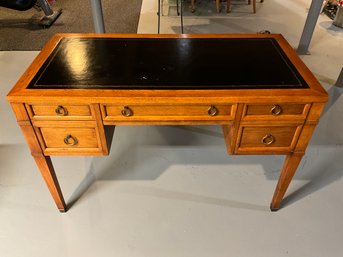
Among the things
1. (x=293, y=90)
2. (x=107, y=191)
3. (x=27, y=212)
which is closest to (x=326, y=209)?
(x=293, y=90)

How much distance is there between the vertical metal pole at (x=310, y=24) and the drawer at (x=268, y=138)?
2118 millimetres

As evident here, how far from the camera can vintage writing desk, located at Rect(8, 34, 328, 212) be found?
1.05 meters

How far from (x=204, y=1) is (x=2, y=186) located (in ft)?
Answer: 13.5

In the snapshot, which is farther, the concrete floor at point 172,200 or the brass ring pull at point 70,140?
the concrete floor at point 172,200

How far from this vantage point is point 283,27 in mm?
3574

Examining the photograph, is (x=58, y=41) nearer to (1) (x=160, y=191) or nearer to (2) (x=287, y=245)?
(1) (x=160, y=191)

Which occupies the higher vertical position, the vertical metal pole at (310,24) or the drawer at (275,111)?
the drawer at (275,111)

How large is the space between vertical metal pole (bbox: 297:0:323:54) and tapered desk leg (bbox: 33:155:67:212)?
9.00ft

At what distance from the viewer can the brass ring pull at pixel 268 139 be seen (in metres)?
1.18

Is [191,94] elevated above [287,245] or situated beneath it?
elevated above

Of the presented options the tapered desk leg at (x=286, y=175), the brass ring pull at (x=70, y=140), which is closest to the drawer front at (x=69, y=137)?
the brass ring pull at (x=70, y=140)

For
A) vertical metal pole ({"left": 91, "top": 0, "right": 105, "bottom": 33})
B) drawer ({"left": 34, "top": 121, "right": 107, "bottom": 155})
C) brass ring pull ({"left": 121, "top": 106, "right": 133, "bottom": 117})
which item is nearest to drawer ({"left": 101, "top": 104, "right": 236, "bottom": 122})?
brass ring pull ({"left": 121, "top": 106, "right": 133, "bottom": 117})

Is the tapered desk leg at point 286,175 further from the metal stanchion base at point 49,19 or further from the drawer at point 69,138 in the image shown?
the metal stanchion base at point 49,19

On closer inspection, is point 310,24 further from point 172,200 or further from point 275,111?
point 172,200
